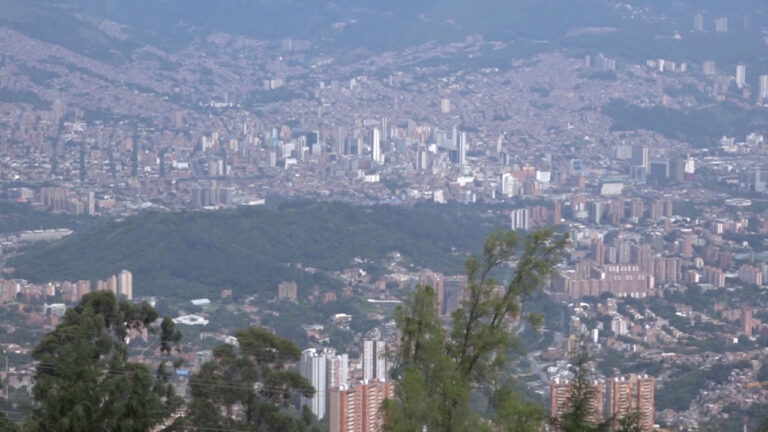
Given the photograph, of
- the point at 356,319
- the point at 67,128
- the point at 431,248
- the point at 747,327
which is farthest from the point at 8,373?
the point at 67,128

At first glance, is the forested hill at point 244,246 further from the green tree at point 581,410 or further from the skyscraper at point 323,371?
the green tree at point 581,410

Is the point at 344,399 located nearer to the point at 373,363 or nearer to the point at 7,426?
the point at 373,363

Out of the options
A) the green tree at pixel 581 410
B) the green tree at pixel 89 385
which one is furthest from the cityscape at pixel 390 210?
the green tree at pixel 89 385

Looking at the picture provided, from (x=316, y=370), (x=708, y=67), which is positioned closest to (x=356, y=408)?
(x=316, y=370)

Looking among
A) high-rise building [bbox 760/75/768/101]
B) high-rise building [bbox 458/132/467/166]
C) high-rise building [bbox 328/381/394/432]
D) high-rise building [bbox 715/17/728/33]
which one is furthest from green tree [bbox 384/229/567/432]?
high-rise building [bbox 715/17/728/33]

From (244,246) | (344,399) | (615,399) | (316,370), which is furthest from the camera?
(244,246)

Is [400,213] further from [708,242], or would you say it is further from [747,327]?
[747,327]
